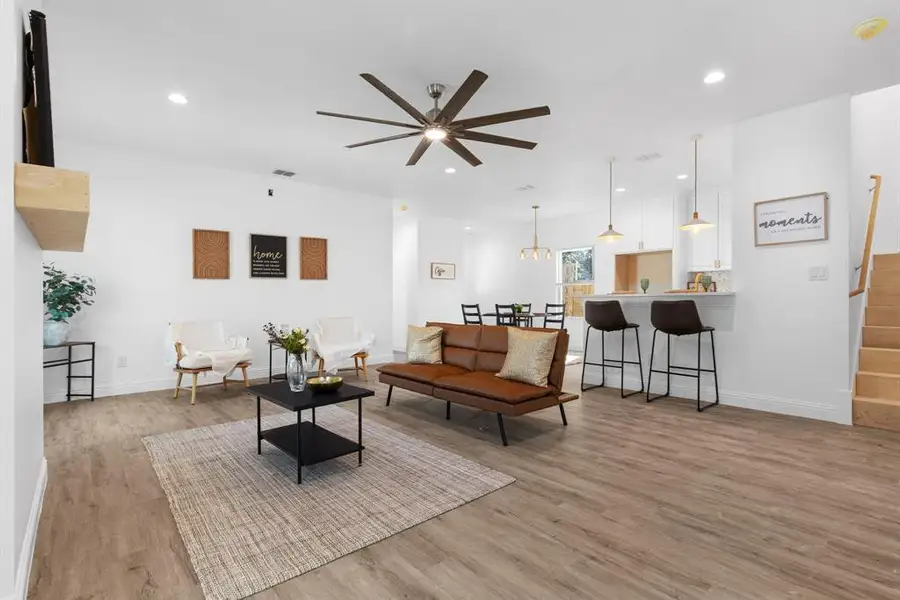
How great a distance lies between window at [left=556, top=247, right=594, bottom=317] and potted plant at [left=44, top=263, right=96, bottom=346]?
774 cm

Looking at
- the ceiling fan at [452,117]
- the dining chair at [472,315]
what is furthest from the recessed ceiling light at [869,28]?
the dining chair at [472,315]

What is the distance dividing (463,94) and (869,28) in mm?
2577

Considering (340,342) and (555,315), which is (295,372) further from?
(555,315)

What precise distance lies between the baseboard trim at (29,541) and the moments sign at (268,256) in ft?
12.3

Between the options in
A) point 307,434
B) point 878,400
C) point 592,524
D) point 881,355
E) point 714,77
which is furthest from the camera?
point 881,355

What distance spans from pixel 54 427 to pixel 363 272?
4186 mm

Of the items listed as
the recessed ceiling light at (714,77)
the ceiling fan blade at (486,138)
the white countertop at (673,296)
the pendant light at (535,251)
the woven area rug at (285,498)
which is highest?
the recessed ceiling light at (714,77)

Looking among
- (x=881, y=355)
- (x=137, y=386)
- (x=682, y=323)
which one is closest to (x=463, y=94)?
(x=682, y=323)

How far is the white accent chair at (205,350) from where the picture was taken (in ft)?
15.9

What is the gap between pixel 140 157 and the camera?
207 inches

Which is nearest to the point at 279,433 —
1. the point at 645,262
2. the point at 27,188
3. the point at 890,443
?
the point at 27,188

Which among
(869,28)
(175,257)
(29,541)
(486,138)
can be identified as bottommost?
(29,541)

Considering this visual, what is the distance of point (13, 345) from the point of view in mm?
1426

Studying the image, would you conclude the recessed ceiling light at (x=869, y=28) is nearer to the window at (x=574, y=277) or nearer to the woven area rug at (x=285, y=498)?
the woven area rug at (x=285, y=498)
